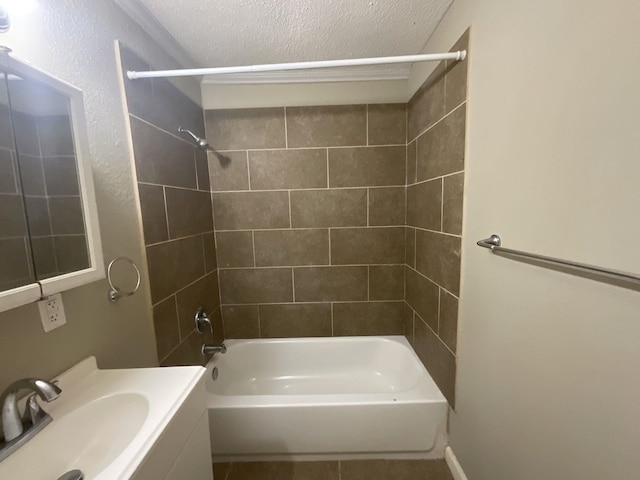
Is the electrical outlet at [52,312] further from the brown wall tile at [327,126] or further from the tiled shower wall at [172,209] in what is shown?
the brown wall tile at [327,126]

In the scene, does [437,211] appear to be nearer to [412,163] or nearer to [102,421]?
[412,163]

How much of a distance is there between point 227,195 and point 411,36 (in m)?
1.51

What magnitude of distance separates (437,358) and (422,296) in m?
0.36

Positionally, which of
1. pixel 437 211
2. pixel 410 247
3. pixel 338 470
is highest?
pixel 437 211

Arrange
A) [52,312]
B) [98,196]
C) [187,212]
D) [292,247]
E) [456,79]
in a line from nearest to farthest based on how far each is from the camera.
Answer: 1. [52,312]
2. [98,196]
3. [456,79]
4. [187,212]
5. [292,247]

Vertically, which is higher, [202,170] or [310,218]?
[202,170]

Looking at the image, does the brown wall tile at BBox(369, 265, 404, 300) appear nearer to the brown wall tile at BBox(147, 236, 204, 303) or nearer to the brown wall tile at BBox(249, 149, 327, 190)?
the brown wall tile at BBox(249, 149, 327, 190)

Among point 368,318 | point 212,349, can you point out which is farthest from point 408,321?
point 212,349

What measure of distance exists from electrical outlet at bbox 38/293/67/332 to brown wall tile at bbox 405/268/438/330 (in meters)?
1.59

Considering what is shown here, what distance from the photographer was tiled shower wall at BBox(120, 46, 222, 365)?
3.98 ft

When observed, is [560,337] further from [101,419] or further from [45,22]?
[45,22]

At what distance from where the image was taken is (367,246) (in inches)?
78.3

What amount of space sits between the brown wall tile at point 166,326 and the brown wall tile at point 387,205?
138 centimetres

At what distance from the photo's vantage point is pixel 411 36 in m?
1.45
